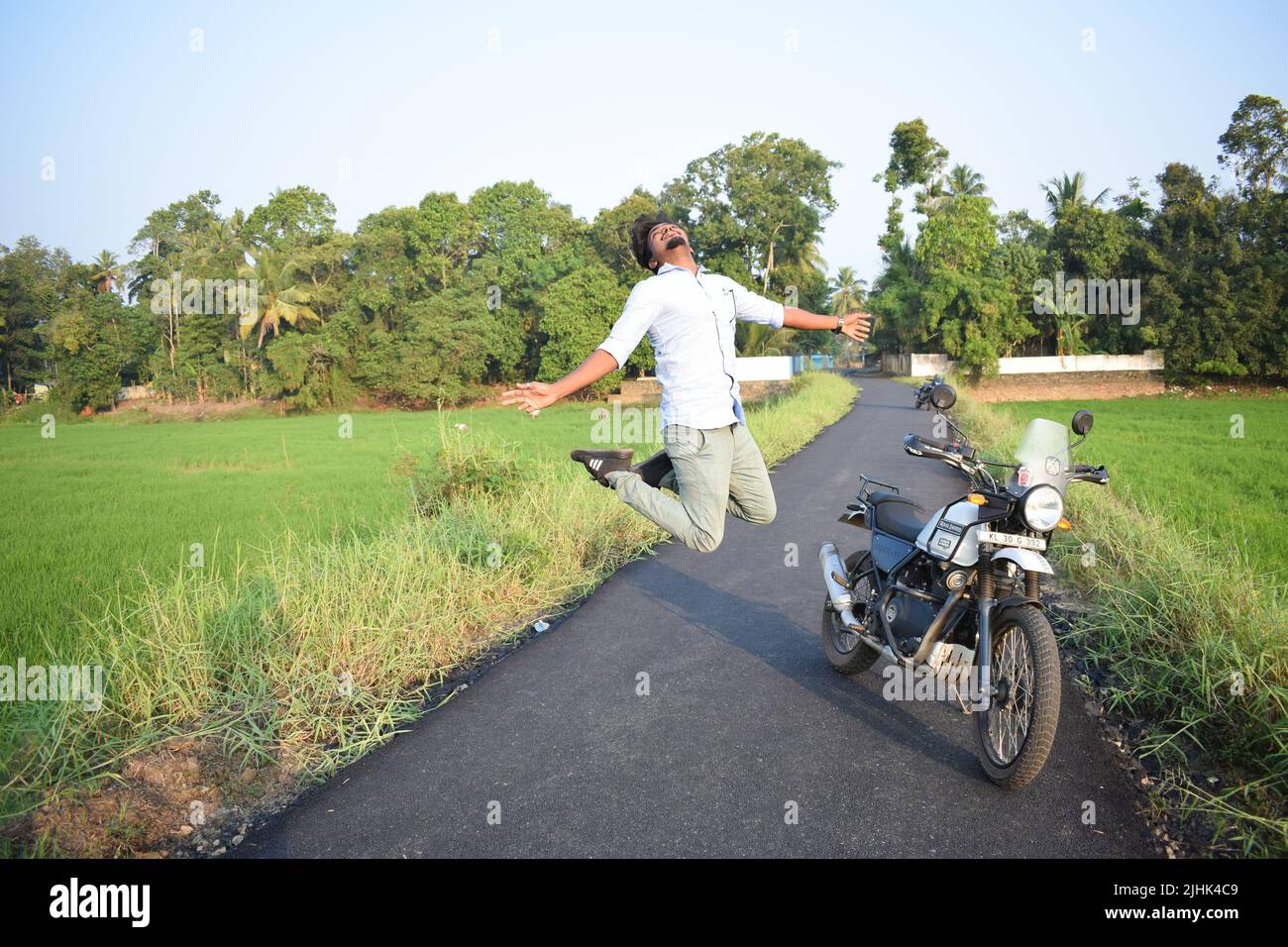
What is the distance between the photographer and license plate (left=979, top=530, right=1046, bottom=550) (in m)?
3.24

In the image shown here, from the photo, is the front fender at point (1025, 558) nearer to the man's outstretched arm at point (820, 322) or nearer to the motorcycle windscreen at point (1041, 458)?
the motorcycle windscreen at point (1041, 458)

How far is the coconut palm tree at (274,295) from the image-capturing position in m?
43.8

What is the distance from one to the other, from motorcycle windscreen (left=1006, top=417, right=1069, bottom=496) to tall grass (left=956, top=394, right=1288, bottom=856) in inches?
48.8

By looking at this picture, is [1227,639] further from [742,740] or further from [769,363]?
[769,363]

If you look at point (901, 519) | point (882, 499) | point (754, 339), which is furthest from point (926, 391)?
point (754, 339)

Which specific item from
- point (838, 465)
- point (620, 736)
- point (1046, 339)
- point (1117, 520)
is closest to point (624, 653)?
point (620, 736)

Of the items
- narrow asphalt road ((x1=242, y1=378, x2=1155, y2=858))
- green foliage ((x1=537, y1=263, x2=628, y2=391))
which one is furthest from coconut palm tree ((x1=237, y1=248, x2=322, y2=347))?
narrow asphalt road ((x1=242, y1=378, x2=1155, y2=858))

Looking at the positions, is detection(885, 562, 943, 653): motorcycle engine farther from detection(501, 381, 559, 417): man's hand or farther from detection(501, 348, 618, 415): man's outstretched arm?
detection(501, 381, 559, 417): man's hand

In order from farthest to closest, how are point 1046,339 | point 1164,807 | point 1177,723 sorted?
point 1046,339
point 1177,723
point 1164,807

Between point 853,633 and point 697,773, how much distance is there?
137cm

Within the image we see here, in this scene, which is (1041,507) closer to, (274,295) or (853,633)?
(853,633)
